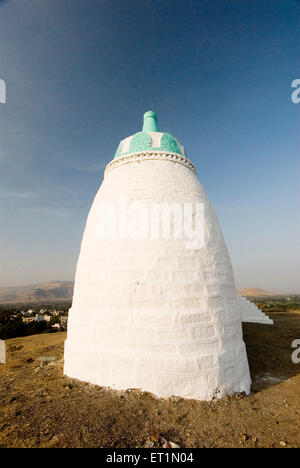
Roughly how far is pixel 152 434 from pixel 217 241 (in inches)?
199

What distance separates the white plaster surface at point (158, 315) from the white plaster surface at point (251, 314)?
11897 mm

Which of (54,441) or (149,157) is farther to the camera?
(149,157)

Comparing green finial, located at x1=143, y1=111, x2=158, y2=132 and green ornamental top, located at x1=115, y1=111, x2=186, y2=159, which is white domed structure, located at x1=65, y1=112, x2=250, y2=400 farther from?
green finial, located at x1=143, y1=111, x2=158, y2=132

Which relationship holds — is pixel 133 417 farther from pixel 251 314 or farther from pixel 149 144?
pixel 251 314

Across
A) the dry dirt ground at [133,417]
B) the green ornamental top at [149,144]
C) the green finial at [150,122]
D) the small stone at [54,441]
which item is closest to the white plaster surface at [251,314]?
the dry dirt ground at [133,417]

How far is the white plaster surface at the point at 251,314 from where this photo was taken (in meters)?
16.7

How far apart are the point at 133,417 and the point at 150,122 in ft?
30.4

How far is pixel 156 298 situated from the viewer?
18.7 ft

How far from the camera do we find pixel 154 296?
5723 millimetres

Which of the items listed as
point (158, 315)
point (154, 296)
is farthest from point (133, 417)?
point (154, 296)

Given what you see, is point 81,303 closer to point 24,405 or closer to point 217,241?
point 24,405

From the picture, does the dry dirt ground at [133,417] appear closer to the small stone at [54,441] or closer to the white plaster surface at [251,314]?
the small stone at [54,441]

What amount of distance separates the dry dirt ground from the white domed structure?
35cm
